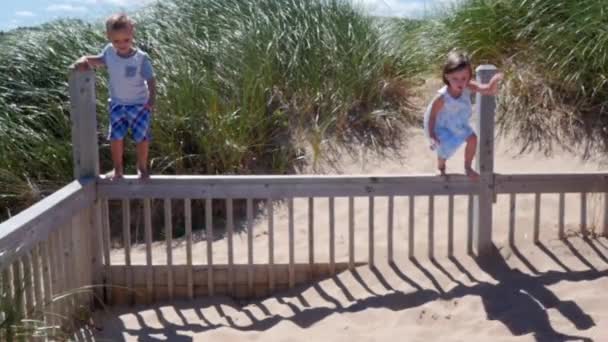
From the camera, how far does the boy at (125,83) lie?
5.16 m

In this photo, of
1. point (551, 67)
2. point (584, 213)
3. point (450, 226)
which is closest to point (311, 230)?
point (450, 226)

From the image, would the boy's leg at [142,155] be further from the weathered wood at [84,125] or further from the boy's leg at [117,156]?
the weathered wood at [84,125]

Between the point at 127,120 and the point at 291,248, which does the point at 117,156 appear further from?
the point at 291,248

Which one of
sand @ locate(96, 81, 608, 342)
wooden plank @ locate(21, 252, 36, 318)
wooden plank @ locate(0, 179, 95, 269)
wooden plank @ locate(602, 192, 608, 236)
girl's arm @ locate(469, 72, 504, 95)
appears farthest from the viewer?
wooden plank @ locate(602, 192, 608, 236)

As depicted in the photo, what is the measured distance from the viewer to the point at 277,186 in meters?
5.31

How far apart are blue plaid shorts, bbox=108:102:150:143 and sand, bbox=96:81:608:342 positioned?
1.11m

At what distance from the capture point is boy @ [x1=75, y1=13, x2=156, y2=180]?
5.16 metres

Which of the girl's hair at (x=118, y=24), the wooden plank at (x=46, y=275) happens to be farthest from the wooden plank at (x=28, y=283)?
the girl's hair at (x=118, y=24)

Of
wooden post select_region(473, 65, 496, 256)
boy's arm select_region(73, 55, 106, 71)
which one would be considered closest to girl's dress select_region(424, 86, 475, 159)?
wooden post select_region(473, 65, 496, 256)

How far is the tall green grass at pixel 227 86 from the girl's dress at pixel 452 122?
7.55 feet

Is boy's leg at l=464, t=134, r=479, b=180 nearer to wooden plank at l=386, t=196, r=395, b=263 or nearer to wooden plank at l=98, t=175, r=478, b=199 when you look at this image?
wooden plank at l=98, t=175, r=478, b=199

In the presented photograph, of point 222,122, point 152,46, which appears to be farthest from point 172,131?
point 152,46

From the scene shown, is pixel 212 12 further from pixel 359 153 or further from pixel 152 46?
pixel 359 153

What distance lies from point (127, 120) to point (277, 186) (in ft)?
3.34
